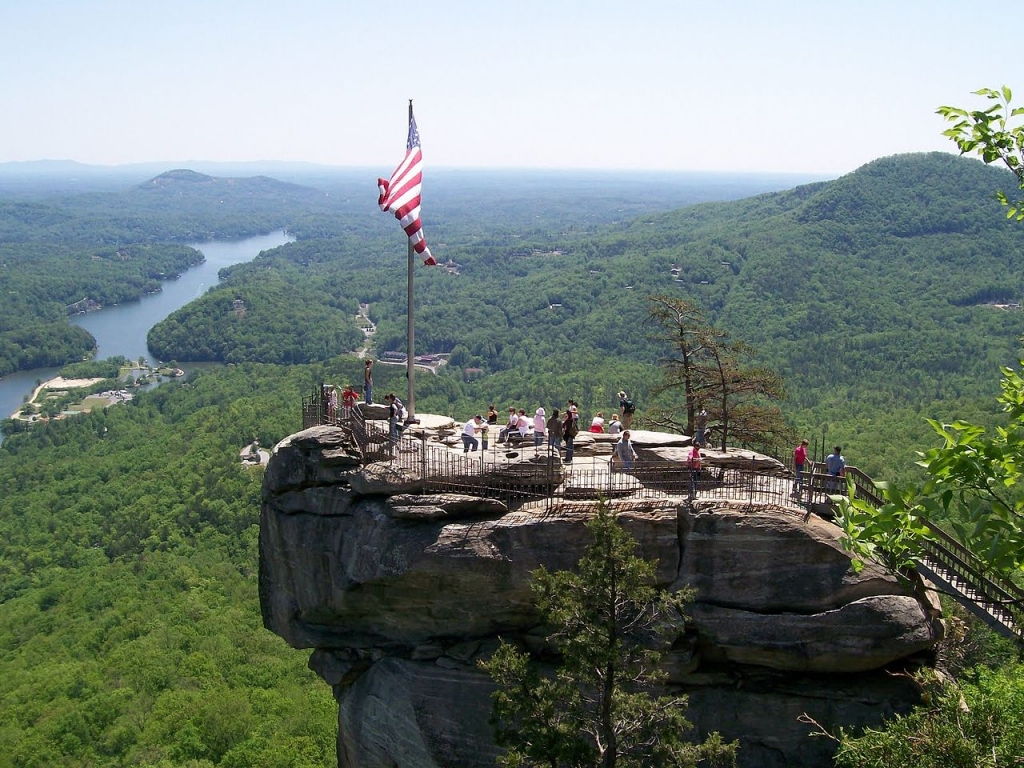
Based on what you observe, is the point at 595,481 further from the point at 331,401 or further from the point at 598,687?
the point at 331,401

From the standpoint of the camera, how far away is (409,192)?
21.9m

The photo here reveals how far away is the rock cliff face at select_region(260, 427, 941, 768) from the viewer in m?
16.4

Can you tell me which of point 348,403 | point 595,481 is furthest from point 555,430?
point 348,403

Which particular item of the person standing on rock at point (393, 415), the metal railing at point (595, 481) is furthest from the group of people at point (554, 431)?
the person standing on rock at point (393, 415)

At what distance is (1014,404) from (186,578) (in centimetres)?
5629

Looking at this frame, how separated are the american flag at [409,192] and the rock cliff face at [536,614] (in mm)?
6090

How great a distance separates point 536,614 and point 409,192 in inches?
425

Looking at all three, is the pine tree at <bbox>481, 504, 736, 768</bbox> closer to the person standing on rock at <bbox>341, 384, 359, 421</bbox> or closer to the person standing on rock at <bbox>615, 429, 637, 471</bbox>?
the person standing on rock at <bbox>615, 429, 637, 471</bbox>

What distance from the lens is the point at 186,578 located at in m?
56.6

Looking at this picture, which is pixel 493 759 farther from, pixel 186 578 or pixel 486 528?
pixel 186 578

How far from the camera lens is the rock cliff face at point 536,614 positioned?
16422 mm

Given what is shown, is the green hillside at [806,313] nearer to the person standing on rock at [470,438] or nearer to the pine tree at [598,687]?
the person standing on rock at [470,438]

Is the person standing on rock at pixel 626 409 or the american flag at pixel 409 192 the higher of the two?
the american flag at pixel 409 192

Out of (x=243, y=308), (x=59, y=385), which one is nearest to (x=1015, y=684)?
(x=59, y=385)
